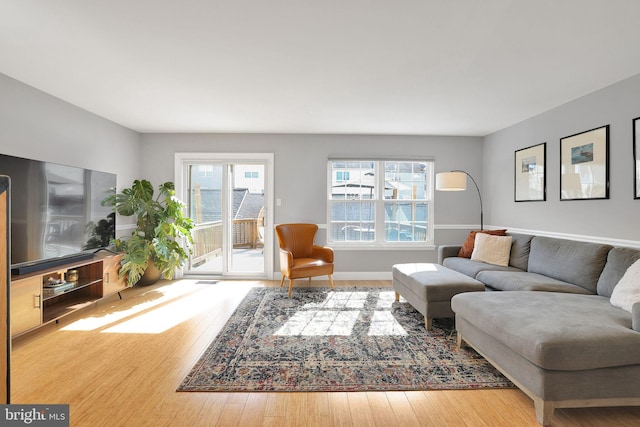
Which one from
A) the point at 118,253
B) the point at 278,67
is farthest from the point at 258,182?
the point at 278,67

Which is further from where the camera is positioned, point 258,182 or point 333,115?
point 258,182

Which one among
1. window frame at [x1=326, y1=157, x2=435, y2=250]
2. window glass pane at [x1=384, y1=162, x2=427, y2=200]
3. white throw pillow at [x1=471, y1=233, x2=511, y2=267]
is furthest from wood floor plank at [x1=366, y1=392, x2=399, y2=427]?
window glass pane at [x1=384, y1=162, x2=427, y2=200]

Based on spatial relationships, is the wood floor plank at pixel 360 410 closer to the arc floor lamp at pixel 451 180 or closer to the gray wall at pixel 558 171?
A: the gray wall at pixel 558 171

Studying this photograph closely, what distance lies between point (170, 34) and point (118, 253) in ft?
9.90

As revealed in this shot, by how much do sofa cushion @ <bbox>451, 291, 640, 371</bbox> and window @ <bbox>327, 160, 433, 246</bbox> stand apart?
9.10 ft

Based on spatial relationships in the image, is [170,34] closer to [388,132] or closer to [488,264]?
[388,132]

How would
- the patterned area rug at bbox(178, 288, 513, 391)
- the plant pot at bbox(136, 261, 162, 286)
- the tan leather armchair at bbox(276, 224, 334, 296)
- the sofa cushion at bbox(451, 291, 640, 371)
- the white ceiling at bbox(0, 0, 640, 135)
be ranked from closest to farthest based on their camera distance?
the sofa cushion at bbox(451, 291, 640, 371) < the white ceiling at bbox(0, 0, 640, 135) < the patterned area rug at bbox(178, 288, 513, 391) < the tan leather armchair at bbox(276, 224, 334, 296) < the plant pot at bbox(136, 261, 162, 286)

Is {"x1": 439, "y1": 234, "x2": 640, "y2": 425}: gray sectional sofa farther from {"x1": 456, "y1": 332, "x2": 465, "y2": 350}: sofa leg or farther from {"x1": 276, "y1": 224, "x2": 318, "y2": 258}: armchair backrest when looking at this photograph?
{"x1": 276, "y1": 224, "x2": 318, "y2": 258}: armchair backrest

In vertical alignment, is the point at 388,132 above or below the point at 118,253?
above

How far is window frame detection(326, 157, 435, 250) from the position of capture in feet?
16.6

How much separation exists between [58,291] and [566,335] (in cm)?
414

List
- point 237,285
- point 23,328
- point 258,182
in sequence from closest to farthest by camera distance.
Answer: point 23,328 → point 237,285 → point 258,182

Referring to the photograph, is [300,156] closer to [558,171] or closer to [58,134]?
[58,134]

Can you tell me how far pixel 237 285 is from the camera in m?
4.70
